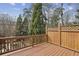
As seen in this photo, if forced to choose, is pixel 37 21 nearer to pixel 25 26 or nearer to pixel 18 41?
pixel 25 26

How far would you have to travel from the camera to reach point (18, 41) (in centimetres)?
216

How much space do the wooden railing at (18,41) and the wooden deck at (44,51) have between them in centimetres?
6

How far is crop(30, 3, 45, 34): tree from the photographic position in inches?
85.0

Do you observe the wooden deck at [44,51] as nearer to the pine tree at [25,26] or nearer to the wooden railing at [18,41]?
the wooden railing at [18,41]

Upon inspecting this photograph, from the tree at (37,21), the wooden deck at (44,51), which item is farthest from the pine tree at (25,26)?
the wooden deck at (44,51)

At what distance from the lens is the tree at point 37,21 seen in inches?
85.0

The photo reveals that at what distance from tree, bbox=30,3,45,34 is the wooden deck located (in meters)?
0.22

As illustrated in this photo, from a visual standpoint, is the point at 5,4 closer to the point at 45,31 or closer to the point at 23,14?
the point at 23,14

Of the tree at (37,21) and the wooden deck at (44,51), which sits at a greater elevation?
the tree at (37,21)

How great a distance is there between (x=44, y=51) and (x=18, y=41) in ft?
1.40

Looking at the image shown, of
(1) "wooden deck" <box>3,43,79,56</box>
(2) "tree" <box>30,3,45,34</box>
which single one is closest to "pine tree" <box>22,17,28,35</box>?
(2) "tree" <box>30,3,45,34</box>

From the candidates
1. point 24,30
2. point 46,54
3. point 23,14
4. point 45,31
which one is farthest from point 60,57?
point 23,14

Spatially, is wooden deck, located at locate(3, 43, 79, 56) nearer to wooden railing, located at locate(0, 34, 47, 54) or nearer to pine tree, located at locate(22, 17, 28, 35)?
wooden railing, located at locate(0, 34, 47, 54)

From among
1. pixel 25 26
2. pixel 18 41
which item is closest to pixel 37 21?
pixel 25 26
